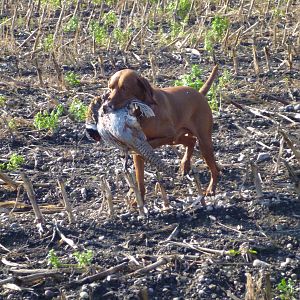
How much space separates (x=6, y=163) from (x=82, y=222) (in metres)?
1.78

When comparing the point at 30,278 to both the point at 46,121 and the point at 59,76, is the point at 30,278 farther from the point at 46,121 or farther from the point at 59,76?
the point at 59,76

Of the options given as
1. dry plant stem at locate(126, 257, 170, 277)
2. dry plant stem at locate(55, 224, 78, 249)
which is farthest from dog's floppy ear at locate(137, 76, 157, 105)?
dry plant stem at locate(126, 257, 170, 277)

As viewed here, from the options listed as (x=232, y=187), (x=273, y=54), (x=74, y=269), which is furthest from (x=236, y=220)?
(x=273, y=54)

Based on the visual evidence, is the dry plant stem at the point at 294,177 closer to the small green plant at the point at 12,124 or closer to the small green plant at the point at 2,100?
the small green plant at the point at 12,124

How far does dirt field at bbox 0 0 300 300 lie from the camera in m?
6.20

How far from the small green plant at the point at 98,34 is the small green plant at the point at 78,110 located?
2757 mm

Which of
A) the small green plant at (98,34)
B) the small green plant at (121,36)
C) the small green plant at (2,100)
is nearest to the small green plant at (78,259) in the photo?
the small green plant at (2,100)

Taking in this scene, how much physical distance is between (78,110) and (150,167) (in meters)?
1.53

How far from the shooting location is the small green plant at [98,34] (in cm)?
1252

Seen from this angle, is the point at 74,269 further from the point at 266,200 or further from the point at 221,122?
the point at 221,122

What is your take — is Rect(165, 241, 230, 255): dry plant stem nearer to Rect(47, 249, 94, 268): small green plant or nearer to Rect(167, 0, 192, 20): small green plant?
Rect(47, 249, 94, 268): small green plant

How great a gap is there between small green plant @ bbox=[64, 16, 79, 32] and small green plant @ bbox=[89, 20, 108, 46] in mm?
246

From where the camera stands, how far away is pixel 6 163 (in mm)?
8641

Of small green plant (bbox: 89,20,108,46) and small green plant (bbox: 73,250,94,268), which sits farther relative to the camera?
small green plant (bbox: 89,20,108,46)
